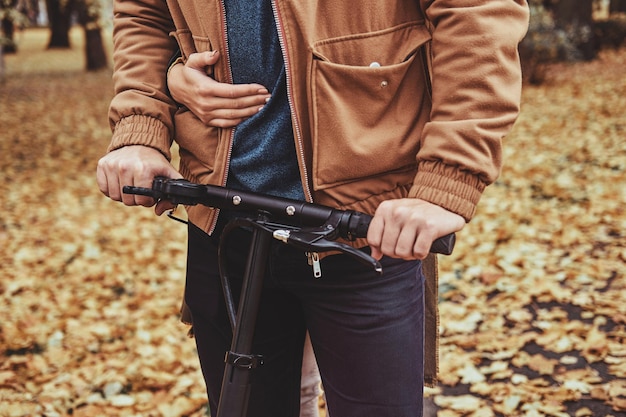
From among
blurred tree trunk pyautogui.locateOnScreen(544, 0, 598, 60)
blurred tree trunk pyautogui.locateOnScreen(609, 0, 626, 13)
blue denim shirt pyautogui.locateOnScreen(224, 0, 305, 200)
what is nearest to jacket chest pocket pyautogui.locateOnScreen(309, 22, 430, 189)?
blue denim shirt pyautogui.locateOnScreen(224, 0, 305, 200)

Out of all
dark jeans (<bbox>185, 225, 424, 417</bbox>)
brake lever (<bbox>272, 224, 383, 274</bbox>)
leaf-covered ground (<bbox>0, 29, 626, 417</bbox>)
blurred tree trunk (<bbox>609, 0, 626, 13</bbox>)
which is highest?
blurred tree trunk (<bbox>609, 0, 626, 13</bbox>)

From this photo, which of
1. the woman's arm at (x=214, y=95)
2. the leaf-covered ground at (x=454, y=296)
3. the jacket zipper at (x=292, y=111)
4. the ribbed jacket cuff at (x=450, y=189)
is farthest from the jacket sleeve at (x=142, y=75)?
the leaf-covered ground at (x=454, y=296)

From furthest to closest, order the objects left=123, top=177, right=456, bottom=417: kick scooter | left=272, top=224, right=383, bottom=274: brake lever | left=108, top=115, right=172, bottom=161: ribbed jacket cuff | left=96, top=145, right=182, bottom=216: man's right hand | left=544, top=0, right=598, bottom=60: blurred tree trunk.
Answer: left=544, top=0, right=598, bottom=60: blurred tree trunk → left=108, top=115, right=172, bottom=161: ribbed jacket cuff → left=96, top=145, right=182, bottom=216: man's right hand → left=123, top=177, right=456, bottom=417: kick scooter → left=272, top=224, right=383, bottom=274: brake lever

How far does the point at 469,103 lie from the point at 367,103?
0.24m

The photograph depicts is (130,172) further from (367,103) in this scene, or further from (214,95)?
(367,103)

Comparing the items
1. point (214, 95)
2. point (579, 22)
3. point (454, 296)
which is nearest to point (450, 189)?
point (214, 95)

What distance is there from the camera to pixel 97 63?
778 inches

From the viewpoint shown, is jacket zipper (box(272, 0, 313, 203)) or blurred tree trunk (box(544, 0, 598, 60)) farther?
blurred tree trunk (box(544, 0, 598, 60))

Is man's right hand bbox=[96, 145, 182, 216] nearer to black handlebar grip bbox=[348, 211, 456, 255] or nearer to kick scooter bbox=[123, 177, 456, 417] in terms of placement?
kick scooter bbox=[123, 177, 456, 417]

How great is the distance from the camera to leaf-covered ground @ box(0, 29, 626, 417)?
11.7ft

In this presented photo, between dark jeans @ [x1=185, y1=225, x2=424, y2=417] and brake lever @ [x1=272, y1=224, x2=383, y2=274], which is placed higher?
brake lever @ [x1=272, y1=224, x2=383, y2=274]

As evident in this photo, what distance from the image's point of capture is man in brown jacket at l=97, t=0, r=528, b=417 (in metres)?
1.36

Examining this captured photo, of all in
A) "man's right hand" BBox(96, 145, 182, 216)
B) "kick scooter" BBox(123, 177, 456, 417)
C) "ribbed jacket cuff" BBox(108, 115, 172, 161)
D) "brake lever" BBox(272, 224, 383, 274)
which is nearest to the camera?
"brake lever" BBox(272, 224, 383, 274)

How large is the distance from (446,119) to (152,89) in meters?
0.81
